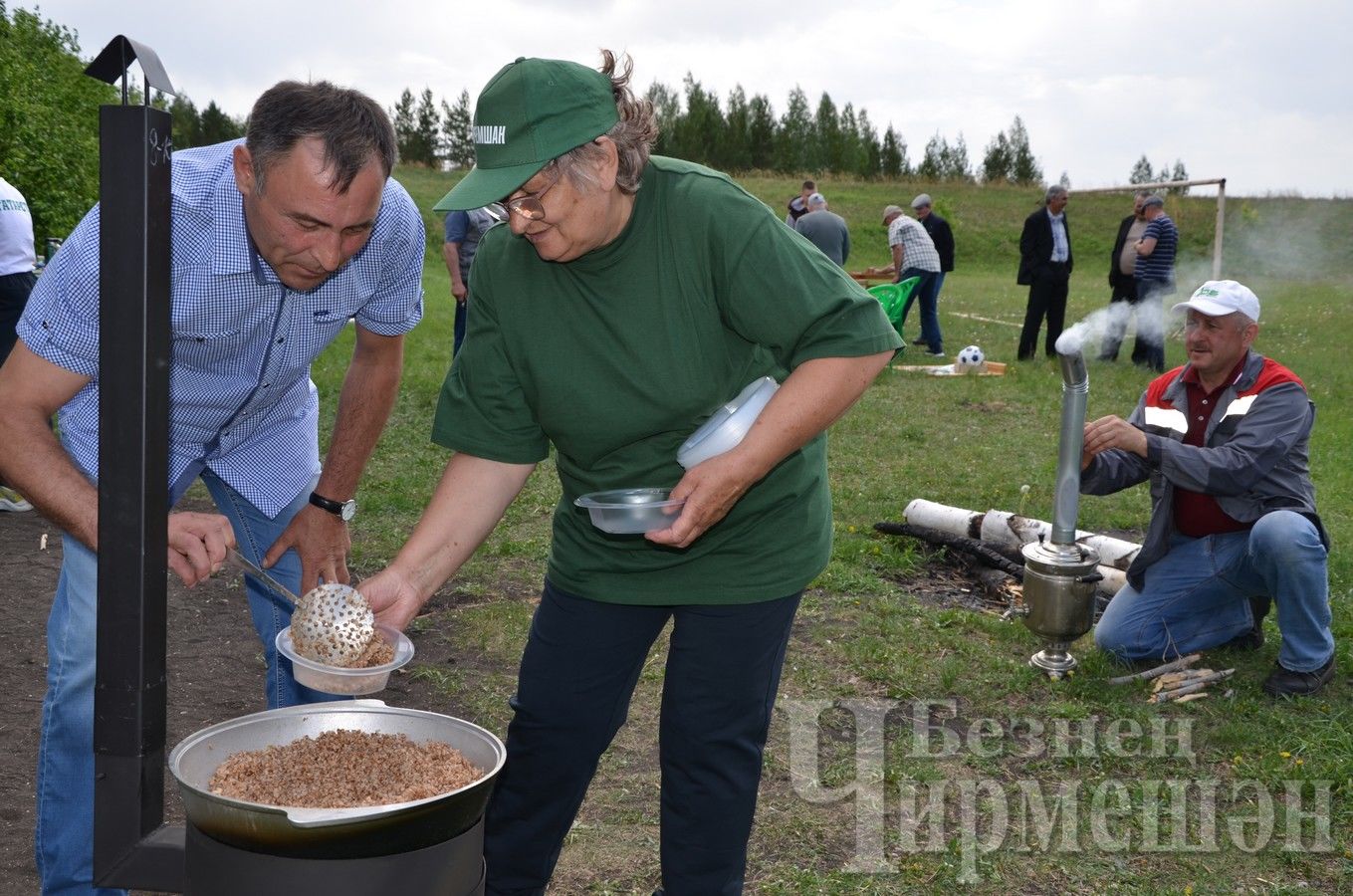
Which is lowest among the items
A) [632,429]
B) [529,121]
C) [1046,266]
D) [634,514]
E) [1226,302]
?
[634,514]

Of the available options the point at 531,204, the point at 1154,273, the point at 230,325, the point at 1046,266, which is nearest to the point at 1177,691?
the point at 531,204

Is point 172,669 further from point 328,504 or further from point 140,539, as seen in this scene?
point 140,539

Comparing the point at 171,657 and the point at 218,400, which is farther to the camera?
the point at 171,657

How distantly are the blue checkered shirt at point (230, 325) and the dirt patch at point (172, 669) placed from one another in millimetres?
1290

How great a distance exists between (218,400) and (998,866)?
235cm

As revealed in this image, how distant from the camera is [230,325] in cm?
262

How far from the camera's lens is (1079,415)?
4426mm

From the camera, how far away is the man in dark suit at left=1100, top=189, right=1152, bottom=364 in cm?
1262

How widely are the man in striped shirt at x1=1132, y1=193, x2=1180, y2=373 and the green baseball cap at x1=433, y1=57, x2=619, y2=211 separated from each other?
10934mm

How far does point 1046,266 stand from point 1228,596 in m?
8.93

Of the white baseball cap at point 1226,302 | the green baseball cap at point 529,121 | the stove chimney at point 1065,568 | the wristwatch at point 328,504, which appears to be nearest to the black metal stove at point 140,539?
the green baseball cap at point 529,121

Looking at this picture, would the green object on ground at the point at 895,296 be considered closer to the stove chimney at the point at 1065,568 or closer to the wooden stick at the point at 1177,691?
the stove chimney at the point at 1065,568

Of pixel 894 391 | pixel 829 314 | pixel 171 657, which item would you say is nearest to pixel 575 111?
pixel 829 314

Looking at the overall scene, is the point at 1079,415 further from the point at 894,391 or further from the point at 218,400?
the point at 894,391
